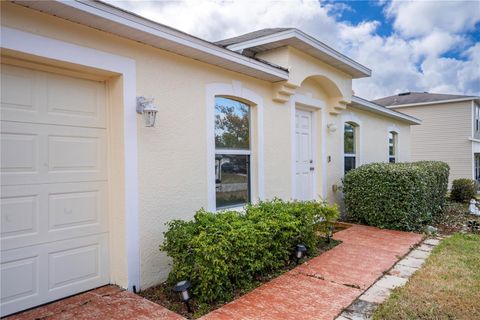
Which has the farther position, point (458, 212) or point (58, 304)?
point (458, 212)

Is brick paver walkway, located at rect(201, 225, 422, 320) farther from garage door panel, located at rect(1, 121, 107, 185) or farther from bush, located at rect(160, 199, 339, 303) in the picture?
garage door panel, located at rect(1, 121, 107, 185)

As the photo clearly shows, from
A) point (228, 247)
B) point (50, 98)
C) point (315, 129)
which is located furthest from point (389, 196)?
point (50, 98)

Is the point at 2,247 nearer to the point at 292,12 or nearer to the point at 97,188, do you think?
the point at 97,188

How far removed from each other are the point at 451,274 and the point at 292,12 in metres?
6.78

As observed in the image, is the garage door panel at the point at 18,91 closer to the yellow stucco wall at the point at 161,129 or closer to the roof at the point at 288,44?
the yellow stucco wall at the point at 161,129

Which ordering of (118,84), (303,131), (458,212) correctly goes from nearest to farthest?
(118,84), (303,131), (458,212)

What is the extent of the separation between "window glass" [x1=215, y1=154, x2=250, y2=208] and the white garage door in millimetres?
1822

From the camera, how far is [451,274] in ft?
13.0

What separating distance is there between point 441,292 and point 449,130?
18.1m

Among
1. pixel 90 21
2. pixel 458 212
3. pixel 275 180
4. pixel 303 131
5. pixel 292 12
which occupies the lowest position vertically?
pixel 458 212

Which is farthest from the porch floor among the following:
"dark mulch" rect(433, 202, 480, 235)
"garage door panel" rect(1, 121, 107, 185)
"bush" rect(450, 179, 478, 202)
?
"bush" rect(450, 179, 478, 202)

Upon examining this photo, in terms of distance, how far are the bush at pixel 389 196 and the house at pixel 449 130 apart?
1256 centimetres

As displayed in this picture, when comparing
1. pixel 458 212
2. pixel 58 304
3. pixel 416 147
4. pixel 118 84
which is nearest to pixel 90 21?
pixel 118 84

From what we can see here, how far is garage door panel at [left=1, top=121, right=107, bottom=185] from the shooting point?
2891 mm
